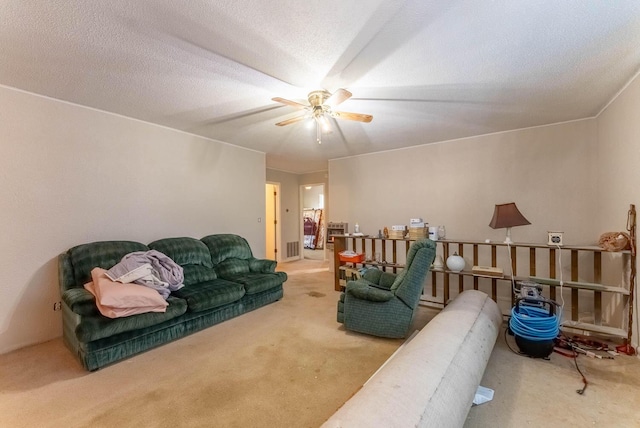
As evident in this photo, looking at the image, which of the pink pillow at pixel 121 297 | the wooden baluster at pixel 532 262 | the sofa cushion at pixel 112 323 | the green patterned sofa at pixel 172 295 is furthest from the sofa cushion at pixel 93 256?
the wooden baluster at pixel 532 262

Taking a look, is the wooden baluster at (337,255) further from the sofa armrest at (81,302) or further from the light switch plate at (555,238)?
the sofa armrest at (81,302)

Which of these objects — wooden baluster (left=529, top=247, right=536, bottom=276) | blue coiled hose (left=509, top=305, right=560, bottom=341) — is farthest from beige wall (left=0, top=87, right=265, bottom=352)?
wooden baluster (left=529, top=247, right=536, bottom=276)

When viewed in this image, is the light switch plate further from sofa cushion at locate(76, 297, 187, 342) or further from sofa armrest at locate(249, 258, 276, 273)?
sofa cushion at locate(76, 297, 187, 342)

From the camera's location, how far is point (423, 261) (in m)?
2.69

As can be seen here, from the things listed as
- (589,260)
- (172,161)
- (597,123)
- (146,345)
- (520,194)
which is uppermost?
(597,123)

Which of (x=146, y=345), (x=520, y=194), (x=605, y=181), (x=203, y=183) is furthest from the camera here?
(x=203, y=183)

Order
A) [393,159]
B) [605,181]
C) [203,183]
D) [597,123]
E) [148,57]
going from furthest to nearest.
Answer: [393,159]
[203,183]
[597,123]
[605,181]
[148,57]

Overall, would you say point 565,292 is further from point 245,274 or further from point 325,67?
point 245,274

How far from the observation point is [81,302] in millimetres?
2258

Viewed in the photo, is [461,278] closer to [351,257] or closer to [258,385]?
[351,257]

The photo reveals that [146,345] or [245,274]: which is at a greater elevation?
[245,274]

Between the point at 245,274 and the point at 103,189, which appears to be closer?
the point at 103,189

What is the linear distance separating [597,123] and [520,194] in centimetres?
113

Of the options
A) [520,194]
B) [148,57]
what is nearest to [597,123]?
[520,194]
